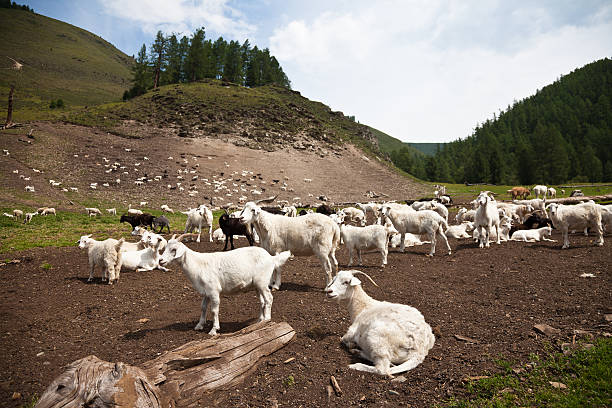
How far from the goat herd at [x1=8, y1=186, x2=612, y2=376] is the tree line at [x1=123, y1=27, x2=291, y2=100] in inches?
2594

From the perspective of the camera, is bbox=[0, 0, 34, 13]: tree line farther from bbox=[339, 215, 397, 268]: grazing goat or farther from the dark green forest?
bbox=[339, 215, 397, 268]: grazing goat

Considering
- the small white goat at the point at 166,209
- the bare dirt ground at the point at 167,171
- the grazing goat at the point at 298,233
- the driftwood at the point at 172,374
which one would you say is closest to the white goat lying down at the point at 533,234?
the grazing goat at the point at 298,233

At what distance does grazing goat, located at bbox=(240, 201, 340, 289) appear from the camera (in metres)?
10.6

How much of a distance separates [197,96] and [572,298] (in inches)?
2711

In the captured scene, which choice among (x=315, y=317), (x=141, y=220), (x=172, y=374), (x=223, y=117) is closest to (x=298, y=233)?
(x=315, y=317)

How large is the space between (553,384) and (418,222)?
37.7 ft

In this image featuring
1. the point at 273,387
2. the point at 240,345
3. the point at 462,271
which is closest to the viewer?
the point at 273,387

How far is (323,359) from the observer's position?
584 cm

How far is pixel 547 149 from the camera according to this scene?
95.8 m

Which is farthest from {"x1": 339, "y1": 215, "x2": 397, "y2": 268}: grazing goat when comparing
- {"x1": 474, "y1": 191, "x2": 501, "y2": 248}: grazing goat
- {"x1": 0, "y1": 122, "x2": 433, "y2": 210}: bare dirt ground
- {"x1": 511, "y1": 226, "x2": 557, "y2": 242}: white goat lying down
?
{"x1": 0, "y1": 122, "x2": 433, "y2": 210}: bare dirt ground

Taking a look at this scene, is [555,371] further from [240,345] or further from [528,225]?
[528,225]

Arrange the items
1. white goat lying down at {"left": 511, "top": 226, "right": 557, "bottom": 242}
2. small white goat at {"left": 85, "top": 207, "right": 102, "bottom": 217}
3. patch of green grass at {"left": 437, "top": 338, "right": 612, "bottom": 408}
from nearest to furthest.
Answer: patch of green grass at {"left": 437, "top": 338, "right": 612, "bottom": 408} < white goat lying down at {"left": 511, "top": 226, "right": 557, "bottom": 242} < small white goat at {"left": 85, "top": 207, "right": 102, "bottom": 217}

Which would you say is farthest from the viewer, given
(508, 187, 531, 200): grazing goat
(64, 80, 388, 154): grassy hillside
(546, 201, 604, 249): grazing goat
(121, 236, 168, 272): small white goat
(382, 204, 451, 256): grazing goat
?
(64, 80, 388, 154): grassy hillside

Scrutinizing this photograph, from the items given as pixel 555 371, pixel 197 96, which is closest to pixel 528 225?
pixel 555 371
